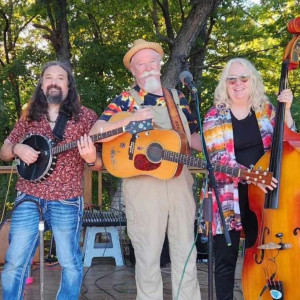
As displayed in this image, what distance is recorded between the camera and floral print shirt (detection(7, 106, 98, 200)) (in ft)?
9.05

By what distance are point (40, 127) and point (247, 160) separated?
4.27ft

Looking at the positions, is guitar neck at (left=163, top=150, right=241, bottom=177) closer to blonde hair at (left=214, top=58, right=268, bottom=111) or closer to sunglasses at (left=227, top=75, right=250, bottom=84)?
blonde hair at (left=214, top=58, right=268, bottom=111)

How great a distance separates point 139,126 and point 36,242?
94cm

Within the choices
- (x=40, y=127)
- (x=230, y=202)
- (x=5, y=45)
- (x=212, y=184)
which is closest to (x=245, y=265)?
(x=230, y=202)

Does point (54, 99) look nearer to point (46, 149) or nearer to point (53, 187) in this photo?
point (46, 149)

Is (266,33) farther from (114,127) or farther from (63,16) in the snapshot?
(114,127)

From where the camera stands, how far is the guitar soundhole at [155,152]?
2848mm

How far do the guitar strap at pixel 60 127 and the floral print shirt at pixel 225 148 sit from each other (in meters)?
0.88

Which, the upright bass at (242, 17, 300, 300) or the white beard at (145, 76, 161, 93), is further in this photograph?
the white beard at (145, 76, 161, 93)

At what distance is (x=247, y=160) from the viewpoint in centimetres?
279

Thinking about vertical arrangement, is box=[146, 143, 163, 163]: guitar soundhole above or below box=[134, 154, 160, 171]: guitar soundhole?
above

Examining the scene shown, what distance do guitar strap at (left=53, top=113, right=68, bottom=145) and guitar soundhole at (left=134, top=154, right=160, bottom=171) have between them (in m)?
0.48

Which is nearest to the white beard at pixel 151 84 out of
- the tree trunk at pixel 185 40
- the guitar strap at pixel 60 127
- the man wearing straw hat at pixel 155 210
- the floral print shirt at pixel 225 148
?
the man wearing straw hat at pixel 155 210

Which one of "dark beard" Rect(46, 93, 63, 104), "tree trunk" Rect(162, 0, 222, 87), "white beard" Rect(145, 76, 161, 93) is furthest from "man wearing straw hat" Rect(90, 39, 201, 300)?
"tree trunk" Rect(162, 0, 222, 87)
